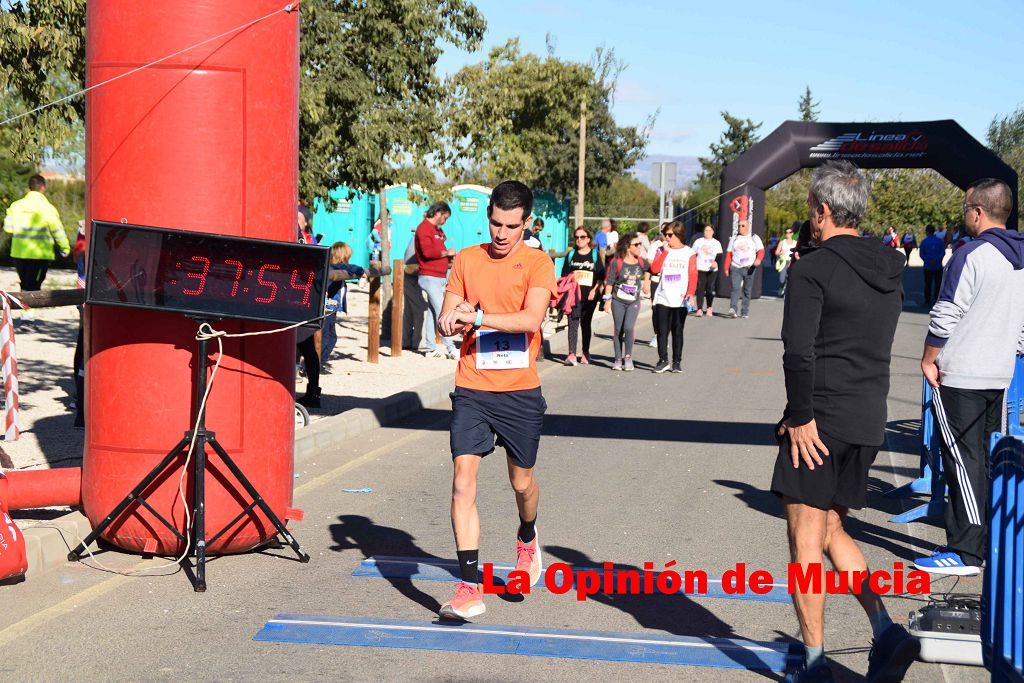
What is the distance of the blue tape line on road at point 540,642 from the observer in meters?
5.27

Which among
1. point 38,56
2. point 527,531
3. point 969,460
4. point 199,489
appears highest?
point 38,56

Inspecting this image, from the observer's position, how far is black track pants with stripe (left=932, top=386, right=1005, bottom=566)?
6477mm

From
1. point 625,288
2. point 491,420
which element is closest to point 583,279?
point 625,288

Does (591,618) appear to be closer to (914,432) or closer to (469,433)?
(469,433)

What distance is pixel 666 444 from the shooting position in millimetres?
10969

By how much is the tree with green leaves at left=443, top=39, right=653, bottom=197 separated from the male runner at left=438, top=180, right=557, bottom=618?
10.9 metres

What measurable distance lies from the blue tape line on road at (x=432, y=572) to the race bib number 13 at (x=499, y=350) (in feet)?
4.12

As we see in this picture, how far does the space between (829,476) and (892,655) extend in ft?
2.33

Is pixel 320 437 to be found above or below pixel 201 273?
below

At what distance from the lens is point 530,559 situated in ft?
20.4

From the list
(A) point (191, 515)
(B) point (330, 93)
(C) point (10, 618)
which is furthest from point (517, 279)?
(B) point (330, 93)

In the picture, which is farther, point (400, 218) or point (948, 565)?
point (400, 218)

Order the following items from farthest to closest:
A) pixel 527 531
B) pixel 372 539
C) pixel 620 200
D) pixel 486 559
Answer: pixel 620 200, pixel 372 539, pixel 486 559, pixel 527 531

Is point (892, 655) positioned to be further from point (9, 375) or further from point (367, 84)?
point (367, 84)
